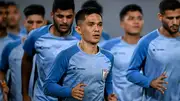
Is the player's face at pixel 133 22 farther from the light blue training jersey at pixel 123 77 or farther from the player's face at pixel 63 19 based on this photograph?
the player's face at pixel 63 19

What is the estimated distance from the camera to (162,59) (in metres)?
6.82

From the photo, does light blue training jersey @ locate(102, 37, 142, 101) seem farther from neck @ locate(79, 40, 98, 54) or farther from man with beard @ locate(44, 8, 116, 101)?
neck @ locate(79, 40, 98, 54)

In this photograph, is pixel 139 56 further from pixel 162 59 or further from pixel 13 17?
pixel 13 17

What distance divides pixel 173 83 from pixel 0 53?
317 centimetres

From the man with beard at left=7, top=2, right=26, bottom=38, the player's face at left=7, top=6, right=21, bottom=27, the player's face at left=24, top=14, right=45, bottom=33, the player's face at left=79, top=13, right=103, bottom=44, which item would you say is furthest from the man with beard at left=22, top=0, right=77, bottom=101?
the player's face at left=7, top=6, right=21, bottom=27

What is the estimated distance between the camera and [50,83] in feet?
20.1

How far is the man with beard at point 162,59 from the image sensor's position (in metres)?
6.80

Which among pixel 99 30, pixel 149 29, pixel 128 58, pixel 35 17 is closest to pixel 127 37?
pixel 128 58

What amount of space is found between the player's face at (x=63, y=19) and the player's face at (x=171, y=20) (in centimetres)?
100

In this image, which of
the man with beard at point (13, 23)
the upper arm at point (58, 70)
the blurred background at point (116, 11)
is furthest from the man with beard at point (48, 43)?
the blurred background at point (116, 11)

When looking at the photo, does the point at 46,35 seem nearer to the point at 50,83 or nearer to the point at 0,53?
the point at 50,83

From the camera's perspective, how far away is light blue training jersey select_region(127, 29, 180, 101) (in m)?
6.80

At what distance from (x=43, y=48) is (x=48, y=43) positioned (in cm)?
8

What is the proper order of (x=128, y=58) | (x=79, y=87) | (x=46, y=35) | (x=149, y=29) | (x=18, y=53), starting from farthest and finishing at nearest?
1. (x=149, y=29)
2. (x=18, y=53)
3. (x=128, y=58)
4. (x=46, y=35)
5. (x=79, y=87)
